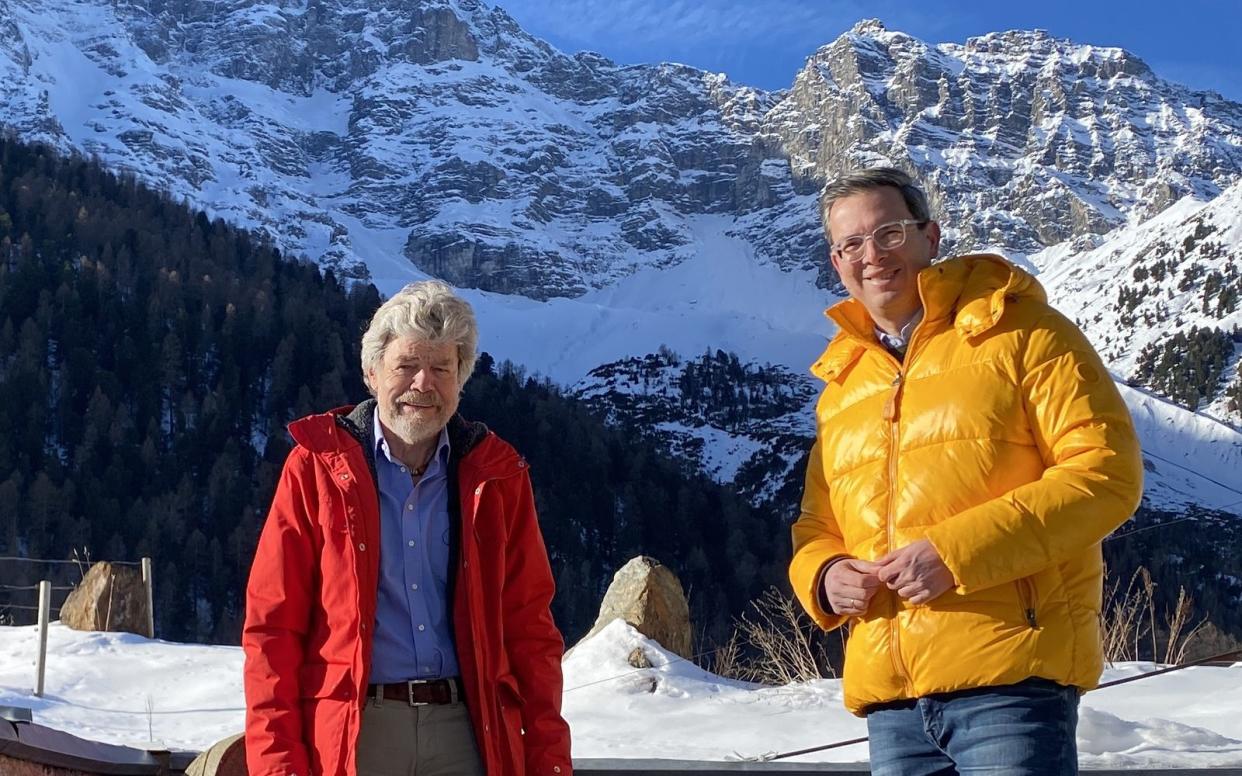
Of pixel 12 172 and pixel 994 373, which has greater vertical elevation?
pixel 12 172

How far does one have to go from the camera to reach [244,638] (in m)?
2.67

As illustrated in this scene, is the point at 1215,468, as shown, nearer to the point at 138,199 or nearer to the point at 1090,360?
the point at 138,199

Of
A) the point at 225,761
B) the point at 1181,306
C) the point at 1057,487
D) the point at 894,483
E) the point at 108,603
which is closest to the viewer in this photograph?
the point at 1057,487

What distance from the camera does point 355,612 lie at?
8.81ft

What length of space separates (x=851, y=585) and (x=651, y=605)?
9814mm

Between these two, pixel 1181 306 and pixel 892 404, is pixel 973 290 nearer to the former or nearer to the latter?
pixel 892 404

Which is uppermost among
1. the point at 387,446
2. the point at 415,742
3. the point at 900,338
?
the point at 900,338

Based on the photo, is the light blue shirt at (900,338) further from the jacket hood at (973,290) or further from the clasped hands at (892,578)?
the clasped hands at (892,578)

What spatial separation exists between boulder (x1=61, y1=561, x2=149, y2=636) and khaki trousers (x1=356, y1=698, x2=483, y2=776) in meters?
12.3

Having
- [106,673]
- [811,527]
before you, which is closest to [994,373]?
[811,527]

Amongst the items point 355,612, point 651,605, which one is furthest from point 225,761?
point 651,605

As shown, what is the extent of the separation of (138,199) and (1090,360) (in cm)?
8314

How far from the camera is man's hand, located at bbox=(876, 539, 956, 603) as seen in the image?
7.95 feet

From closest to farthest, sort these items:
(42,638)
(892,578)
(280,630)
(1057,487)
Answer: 1. (1057,487)
2. (892,578)
3. (280,630)
4. (42,638)
